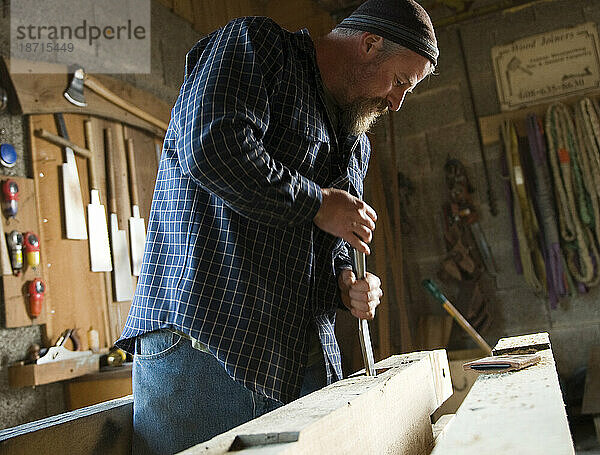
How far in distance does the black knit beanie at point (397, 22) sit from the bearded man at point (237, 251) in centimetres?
18

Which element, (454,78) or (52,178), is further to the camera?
(454,78)

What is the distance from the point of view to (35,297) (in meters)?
2.77

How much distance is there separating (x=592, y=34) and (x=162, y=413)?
4.26 metres

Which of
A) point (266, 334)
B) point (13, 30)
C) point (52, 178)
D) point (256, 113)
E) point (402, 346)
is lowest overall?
point (402, 346)

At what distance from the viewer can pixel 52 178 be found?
3.01 metres

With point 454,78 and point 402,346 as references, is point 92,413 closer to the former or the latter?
point 402,346

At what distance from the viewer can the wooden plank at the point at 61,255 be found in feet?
9.65

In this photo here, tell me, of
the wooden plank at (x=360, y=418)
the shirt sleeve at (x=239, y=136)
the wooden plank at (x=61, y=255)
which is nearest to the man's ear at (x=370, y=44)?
the shirt sleeve at (x=239, y=136)

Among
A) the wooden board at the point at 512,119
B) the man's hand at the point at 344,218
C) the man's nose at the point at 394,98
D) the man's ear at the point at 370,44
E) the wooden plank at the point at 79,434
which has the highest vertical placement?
the wooden board at the point at 512,119

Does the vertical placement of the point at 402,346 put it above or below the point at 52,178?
below

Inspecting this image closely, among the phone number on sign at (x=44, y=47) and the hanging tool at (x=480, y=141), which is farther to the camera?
the hanging tool at (x=480, y=141)

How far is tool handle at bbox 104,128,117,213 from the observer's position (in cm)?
337

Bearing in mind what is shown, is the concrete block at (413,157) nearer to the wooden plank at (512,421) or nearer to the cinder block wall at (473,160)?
the cinder block wall at (473,160)

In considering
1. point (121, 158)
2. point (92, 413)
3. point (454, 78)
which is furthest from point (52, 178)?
point (454, 78)
